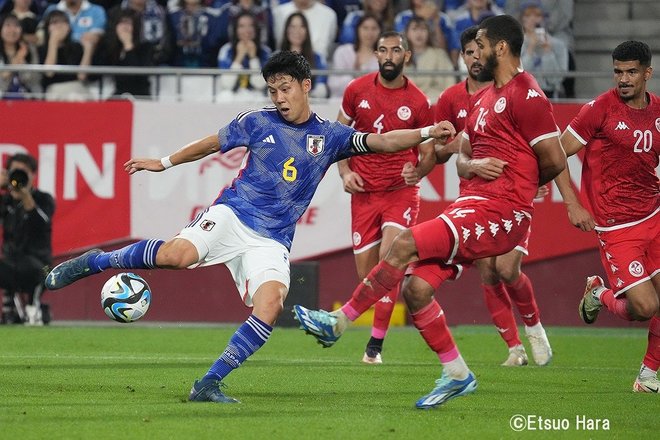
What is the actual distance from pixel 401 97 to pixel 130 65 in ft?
20.8

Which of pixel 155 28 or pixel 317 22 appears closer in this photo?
pixel 155 28

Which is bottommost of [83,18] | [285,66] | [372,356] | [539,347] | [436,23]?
[372,356]

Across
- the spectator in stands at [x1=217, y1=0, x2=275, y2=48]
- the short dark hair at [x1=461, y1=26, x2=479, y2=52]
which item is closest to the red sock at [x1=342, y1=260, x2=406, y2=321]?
the short dark hair at [x1=461, y1=26, x2=479, y2=52]

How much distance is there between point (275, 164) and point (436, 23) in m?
9.03

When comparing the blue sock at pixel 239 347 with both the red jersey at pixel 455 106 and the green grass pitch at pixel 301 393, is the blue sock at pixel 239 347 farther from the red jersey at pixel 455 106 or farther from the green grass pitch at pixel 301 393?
the red jersey at pixel 455 106

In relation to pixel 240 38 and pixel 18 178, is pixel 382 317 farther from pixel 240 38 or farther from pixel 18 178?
pixel 240 38

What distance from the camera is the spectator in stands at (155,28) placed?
1670 centimetres

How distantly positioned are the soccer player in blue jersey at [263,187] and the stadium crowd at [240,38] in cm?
752

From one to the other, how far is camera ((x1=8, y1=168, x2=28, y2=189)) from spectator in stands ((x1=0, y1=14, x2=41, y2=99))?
55.2 inches

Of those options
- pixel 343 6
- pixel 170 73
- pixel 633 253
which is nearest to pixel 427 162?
pixel 633 253

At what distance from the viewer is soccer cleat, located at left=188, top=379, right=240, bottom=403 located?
7.59 meters

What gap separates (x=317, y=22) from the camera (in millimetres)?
17062

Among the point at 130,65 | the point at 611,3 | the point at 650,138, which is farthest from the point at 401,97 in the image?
the point at 611,3

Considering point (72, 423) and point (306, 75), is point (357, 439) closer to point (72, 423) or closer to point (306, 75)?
point (72, 423)
